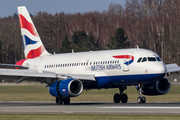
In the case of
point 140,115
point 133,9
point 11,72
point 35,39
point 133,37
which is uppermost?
point 133,9

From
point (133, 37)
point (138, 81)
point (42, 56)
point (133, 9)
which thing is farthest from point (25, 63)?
point (133, 9)

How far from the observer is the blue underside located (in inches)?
1135

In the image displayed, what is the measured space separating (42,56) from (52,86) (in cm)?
908

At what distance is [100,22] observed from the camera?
13250 cm

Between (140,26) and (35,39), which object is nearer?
(35,39)

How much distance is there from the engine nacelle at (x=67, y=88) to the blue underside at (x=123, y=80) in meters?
2.24

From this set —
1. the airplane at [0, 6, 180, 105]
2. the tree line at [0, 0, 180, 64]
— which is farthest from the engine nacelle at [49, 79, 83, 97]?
the tree line at [0, 0, 180, 64]

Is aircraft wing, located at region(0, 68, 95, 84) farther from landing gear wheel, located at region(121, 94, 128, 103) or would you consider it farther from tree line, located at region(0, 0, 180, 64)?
tree line, located at region(0, 0, 180, 64)

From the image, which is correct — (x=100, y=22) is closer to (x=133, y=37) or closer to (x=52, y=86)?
(x=133, y=37)

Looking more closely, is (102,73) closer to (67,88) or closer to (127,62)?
(127,62)

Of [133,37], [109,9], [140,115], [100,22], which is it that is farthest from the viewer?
[109,9]

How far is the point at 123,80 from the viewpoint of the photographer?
30359 mm

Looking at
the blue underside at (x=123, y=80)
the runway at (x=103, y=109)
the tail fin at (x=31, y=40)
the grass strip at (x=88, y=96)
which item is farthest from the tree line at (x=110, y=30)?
the runway at (x=103, y=109)

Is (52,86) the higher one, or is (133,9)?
(133,9)
